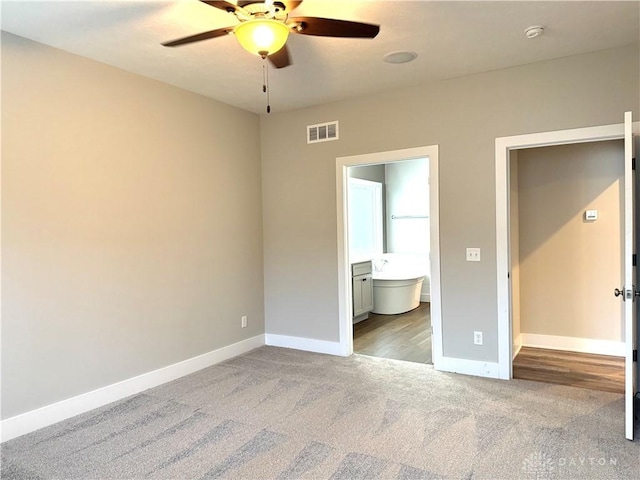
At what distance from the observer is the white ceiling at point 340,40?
8.42 ft

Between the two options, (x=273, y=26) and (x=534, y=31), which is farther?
(x=534, y=31)

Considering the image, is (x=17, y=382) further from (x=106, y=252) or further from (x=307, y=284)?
(x=307, y=284)

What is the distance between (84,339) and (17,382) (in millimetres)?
490

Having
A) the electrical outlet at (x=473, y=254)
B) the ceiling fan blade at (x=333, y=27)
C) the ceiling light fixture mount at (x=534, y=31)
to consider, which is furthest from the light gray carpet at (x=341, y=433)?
the ceiling light fixture mount at (x=534, y=31)

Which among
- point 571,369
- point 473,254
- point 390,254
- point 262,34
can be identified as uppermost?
point 262,34

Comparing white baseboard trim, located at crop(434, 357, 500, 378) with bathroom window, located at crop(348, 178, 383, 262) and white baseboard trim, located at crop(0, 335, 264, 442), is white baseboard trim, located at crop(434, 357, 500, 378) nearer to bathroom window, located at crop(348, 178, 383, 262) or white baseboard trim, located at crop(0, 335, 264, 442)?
white baseboard trim, located at crop(0, 335, 264, 442)

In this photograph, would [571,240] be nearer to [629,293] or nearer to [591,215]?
[591,215]

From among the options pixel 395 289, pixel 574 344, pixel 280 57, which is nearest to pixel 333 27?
pixel 280 57

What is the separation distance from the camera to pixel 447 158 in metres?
3.91

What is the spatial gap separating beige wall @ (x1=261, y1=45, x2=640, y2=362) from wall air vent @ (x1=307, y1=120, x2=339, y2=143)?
6 cm

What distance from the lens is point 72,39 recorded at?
2922 millimetres

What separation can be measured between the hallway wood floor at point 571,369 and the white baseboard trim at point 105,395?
286 cm

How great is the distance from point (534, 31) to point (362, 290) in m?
4.01

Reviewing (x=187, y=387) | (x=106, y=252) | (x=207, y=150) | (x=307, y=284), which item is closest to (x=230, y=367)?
(x=187, y=387)
